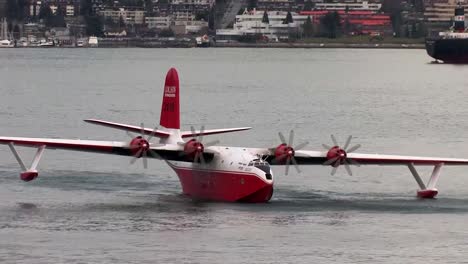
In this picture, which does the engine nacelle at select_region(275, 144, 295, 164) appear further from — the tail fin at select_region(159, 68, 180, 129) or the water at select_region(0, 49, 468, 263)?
the tail fin at select_region(159, 68, 180, 129)

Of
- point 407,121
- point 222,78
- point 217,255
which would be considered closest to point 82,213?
point 217,255

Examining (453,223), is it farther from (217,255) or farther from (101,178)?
(101,178)

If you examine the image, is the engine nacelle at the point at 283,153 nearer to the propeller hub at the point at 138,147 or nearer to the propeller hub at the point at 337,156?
the propeller hub at the point at 337,156

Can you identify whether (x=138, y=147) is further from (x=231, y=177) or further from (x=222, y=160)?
(x=231, y=177)

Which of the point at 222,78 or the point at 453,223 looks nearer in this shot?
the point at 453,223

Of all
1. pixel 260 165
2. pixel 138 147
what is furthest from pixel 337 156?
pixel 138 147

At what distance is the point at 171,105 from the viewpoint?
218 ft

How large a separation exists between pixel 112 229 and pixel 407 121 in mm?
60434

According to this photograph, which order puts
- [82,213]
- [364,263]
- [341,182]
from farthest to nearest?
[341,182] → [82,213] → [364,263]

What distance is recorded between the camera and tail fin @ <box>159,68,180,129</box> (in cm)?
6612

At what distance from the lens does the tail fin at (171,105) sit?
66125mm

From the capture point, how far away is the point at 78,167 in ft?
253

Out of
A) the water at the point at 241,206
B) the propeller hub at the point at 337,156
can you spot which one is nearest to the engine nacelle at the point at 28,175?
the water at the point at 241,206

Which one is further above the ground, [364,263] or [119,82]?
[364,263]
